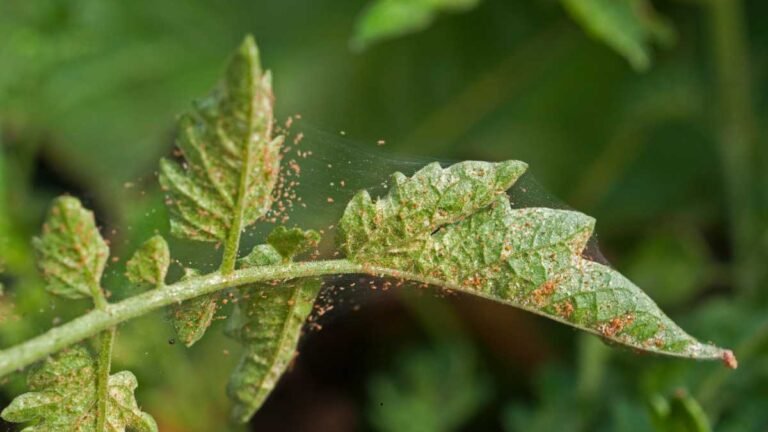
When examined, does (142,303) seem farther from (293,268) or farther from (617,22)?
(617,22)

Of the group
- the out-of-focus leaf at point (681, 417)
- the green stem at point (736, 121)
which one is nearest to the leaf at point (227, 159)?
the out-of-focus leaf at point (681, 417)

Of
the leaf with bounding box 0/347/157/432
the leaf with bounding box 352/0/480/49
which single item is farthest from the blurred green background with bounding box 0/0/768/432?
the leaf with bounding box 0/347/157/432

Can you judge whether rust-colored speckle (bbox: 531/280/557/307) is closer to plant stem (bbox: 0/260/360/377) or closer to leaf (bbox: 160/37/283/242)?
plant stem (bbox: 0/260/360/377)

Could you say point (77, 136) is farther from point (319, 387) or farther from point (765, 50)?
point (765, 50)

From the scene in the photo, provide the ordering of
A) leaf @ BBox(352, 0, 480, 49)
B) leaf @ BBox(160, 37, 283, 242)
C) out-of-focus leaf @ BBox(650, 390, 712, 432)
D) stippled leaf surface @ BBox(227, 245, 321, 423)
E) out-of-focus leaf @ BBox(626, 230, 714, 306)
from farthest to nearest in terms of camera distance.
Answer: out-of-focus leaf @ BBox(626, 230, 714, 306) < leaf @ BBox(352, 0, 480, 49) < out-of-focus leaf @ BBox(650, 390, 712, 432) < stippled leaf surface @ BBox(227, 245, 321, 423) < leaf @ BBox(160, 37, 283, 242)

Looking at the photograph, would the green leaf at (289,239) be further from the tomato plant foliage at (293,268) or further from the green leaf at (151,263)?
the green leaf at (151,263)

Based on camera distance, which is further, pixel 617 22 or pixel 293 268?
pixel 617 22

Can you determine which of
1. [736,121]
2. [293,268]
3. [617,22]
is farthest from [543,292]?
[736,121]
